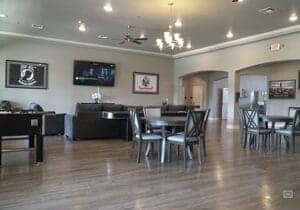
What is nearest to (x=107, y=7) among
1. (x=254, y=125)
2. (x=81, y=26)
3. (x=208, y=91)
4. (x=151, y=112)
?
(x=81, y=26)

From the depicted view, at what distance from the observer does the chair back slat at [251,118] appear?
21.6ft

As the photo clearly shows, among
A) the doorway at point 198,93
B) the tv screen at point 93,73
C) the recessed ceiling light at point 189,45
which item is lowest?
the doorway at point 198,93

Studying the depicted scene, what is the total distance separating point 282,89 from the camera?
42.4ft

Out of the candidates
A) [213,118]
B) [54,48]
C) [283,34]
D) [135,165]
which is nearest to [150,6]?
[135,165]

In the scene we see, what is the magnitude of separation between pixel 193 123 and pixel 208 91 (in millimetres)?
12116

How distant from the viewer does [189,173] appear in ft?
14.0

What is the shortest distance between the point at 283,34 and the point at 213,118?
8.73 metres

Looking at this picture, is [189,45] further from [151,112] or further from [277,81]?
[151,112]

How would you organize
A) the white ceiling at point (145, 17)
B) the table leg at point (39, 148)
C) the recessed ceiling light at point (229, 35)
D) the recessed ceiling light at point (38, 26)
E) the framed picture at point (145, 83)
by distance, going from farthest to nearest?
the framed picture at point (145, 83) < the recessed ceiling light at point (229, 35) < the recessed ceiling light at point (38, 26) < the white ceiling at point (145, 17) < the table leg at point (39, 148)

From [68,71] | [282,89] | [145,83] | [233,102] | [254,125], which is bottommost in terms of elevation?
[254,125]

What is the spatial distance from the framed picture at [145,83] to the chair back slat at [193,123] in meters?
7.97

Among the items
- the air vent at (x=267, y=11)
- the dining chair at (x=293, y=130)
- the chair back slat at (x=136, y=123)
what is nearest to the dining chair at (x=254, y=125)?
the dining chair at (x=293, y=130)

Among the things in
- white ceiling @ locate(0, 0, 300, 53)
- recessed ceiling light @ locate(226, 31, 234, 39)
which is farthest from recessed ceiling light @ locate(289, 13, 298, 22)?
recessed ceiling light @ locate(226, 31, 234, 39)

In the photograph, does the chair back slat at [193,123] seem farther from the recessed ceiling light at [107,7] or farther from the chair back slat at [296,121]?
the recessed ceiling light at [107,7]
